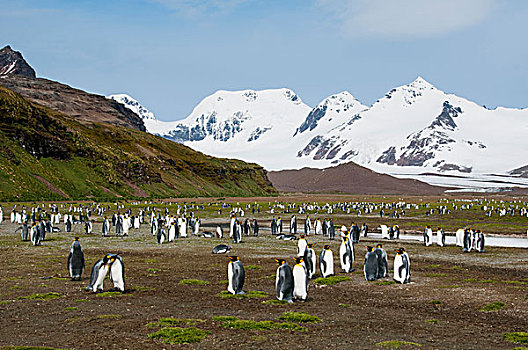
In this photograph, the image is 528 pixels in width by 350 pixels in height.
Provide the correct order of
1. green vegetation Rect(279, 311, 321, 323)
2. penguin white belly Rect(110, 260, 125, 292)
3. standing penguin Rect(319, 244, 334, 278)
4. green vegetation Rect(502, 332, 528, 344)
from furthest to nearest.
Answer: standing penguin Rect(319, 244, 334, 278) < penguin white belly Rect(110, 260, 125, 292) < green vegetation Rect(279, 311, 321, 323) < green vegetation Rect(502, 332, 528, 344)

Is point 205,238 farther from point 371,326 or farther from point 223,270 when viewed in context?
A: point 371,326

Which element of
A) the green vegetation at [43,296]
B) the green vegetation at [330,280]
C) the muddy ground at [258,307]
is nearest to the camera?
the muddy ground at [258,307]

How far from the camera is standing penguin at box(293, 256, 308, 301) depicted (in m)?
12.7

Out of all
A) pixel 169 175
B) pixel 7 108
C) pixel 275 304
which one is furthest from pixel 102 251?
pixel 169 175

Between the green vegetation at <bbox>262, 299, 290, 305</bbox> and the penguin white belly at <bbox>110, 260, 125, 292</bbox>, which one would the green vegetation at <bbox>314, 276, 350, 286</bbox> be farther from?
the penguin white belly at <bbox>110, 260, 125, 292</bbox>

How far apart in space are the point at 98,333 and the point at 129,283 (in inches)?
221

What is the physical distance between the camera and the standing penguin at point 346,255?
17.9 meters

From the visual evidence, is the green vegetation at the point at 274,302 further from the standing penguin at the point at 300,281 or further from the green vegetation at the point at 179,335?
the green vegetation at the point at 179,335

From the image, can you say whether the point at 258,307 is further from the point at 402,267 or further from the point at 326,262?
the point at 402,267

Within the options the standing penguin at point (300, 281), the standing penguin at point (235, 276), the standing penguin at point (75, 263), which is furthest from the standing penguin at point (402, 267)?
the standing penguin at point (75, 263)

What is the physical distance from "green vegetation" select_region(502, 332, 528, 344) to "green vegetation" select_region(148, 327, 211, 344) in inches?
211

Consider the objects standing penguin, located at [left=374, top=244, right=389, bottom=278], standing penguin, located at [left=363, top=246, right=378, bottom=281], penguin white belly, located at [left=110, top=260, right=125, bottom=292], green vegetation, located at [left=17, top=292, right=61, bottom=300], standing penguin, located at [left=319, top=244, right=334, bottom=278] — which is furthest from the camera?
standing penguin, located at [left=319, top=244, right=334, bottom=278]

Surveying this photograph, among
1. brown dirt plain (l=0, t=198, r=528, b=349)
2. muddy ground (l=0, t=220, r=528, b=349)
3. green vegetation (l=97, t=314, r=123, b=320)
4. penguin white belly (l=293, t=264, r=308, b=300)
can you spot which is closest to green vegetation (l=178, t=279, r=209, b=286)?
muddy ground (l=0, t=220, r=528, b=349)

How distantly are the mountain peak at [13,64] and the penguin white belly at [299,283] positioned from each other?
7772 inches
